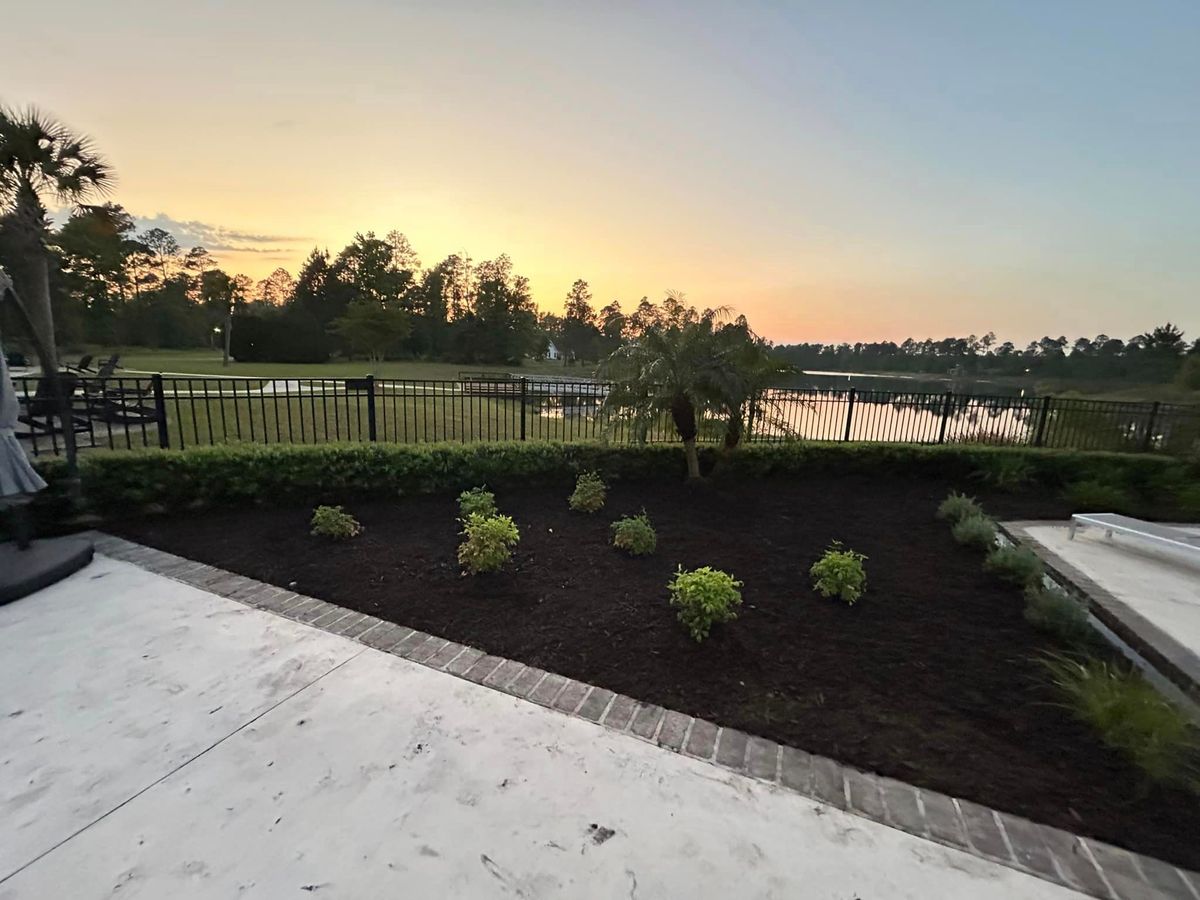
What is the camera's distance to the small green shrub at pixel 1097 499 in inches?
229

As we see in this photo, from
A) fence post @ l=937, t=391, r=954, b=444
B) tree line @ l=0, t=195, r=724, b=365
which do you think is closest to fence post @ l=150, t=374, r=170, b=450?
fence post @ l=937, t=391, r=954, b=444

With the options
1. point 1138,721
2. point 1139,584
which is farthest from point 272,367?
point 1138,721

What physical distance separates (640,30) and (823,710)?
7218 millimetres

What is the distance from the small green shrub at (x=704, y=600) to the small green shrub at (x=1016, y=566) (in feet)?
7.93

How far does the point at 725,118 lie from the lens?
7.10 meters

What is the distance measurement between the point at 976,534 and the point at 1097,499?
9.38 ft

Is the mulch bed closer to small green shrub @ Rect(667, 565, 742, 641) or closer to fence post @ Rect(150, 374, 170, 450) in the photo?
small green shrub @ Rect(667, 565, 742, 641)

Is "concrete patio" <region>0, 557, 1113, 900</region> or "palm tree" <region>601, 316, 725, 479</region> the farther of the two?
"palm tree" <region>601, 316, 725, 479</region>

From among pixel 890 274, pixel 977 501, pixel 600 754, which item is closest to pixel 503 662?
pixel 600 754

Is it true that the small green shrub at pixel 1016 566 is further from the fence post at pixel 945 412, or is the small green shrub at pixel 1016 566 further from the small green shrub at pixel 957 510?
the fence post at pixel 945 412

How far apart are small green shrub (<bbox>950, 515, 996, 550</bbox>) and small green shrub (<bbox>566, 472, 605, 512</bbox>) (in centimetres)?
335

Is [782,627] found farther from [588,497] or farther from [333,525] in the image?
[333,525]

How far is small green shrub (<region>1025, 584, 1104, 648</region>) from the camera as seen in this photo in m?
3.11

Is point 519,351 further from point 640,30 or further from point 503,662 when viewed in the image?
point 503,662
